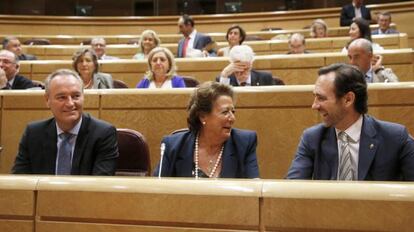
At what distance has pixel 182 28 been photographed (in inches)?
200

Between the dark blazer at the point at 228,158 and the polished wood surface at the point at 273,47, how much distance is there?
7.55 ft

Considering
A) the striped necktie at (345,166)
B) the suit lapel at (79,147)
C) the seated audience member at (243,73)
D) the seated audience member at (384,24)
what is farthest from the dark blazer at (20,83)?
the seated audience member at (384,24)

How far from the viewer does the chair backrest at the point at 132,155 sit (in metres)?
1.73

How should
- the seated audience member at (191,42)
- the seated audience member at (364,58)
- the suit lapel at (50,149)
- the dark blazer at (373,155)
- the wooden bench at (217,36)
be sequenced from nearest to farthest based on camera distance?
the dark blazer at (373,155) < the suit lapel at (50,149) < the seated audience member at (364,58) < the seated audience member at (191,42) < the wooden bench at (217,36)

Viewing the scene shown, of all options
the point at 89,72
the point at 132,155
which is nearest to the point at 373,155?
the point at 132,155

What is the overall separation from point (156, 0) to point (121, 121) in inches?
244

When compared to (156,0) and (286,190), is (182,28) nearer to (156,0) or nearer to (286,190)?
(156,0)

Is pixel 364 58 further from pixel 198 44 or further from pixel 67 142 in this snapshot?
pixel 198 44

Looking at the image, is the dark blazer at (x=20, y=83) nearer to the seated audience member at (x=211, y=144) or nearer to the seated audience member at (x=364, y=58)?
the seated audience member at (x=211, y=144)

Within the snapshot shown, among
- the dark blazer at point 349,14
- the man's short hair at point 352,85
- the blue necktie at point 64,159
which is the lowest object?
the blue necktie at point 64,159

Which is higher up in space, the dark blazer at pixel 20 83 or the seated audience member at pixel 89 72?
the seated audience member at pixel 89 72

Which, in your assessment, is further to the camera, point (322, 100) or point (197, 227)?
point (322, 100)

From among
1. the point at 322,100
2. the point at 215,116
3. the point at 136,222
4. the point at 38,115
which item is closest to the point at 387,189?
the point at 136,222

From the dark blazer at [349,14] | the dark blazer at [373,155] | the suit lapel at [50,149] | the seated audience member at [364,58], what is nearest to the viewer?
the dark blazer at [373,155]
